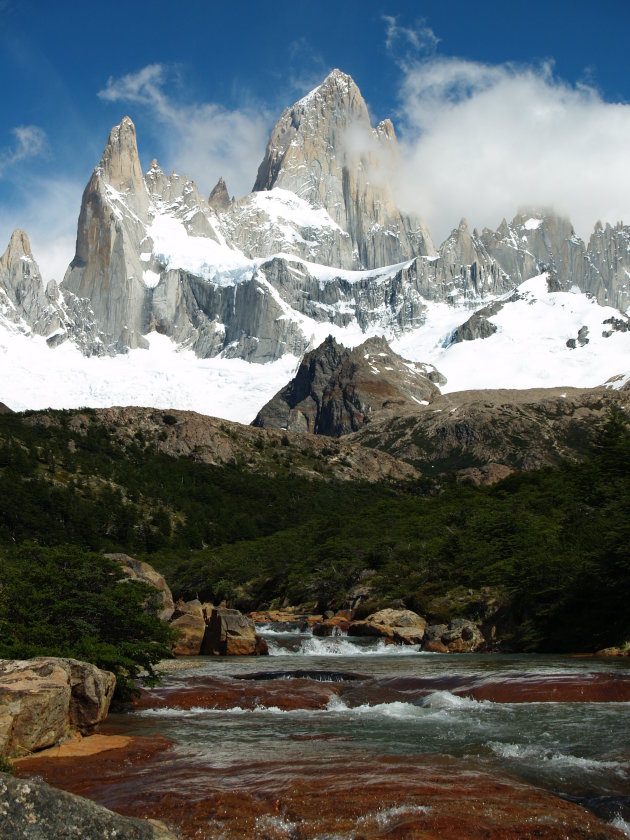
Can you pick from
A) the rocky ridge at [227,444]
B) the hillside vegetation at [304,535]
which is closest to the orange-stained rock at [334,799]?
the hillside vegetation at [304,535]

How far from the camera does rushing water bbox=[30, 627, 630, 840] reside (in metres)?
12.0

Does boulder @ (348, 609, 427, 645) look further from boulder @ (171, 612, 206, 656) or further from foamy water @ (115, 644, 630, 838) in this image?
foamy water @ (115, 644, 630, 838)

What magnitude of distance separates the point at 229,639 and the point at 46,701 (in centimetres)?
2530

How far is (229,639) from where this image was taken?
40.7m

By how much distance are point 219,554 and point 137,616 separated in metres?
76.7

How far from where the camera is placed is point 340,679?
28656mm

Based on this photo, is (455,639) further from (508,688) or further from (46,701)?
(46,701)

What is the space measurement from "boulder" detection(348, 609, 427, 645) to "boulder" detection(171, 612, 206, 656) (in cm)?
991

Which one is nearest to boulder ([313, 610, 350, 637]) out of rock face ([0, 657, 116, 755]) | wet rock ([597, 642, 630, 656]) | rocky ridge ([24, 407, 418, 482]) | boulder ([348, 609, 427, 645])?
boulder ([348, 609, 427, 645])

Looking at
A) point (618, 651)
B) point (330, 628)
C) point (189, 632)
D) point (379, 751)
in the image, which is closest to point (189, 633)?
point (189, 632)

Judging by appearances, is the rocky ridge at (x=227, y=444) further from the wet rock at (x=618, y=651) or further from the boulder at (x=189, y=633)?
the wet rock at (x=618, y=651)

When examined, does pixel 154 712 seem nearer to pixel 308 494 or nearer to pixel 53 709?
pixel 53 709

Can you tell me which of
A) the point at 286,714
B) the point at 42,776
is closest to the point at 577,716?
the point at 286,714

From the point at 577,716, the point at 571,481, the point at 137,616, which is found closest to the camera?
the point at 577,716
